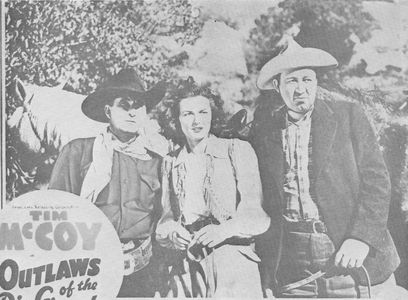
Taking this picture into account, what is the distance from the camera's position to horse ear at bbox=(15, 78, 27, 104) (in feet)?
3.98

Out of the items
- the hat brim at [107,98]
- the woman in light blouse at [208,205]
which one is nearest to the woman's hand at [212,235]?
the woman in light blouse at [208,205]

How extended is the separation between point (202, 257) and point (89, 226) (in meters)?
0.29

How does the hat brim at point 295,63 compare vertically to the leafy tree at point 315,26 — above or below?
below

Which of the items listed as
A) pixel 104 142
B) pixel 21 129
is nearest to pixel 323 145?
pixel 104 142

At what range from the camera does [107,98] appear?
1203 mm

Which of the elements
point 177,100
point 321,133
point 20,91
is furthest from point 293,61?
point 20,91

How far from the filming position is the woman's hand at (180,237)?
1179 millimetres

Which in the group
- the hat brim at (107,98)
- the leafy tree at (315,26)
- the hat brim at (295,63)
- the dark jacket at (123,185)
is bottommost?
the dark jacket at (123,185)

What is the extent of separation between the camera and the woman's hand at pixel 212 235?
3.86 feet

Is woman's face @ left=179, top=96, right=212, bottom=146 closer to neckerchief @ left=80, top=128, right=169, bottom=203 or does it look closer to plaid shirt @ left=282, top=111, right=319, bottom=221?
neckerchief @ left=80, top=128, right=169, bottom=203

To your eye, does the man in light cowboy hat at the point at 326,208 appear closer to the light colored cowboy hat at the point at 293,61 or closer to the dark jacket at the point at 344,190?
the dark jacket at the point at 344,190

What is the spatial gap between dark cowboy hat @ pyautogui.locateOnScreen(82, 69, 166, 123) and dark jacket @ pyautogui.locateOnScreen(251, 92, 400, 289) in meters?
0.32

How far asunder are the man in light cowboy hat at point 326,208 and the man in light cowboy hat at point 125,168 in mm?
271

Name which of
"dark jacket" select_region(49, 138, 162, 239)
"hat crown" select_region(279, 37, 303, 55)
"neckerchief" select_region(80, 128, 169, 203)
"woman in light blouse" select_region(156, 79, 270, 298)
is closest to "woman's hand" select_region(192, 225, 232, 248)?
"woman in light blouse" select_region(156, 79, 270, 298)
